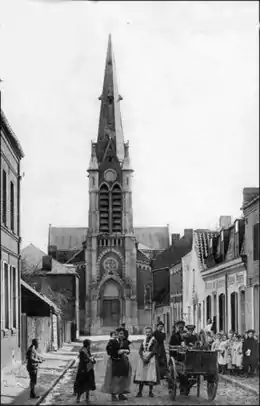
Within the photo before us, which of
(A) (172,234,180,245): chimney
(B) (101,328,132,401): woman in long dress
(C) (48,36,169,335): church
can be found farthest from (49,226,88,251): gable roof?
(B) (101,328,132,401): woman in long dress

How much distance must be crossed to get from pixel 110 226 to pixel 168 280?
1913 mm

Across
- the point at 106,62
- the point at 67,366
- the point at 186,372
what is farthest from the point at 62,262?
the point at 106,62

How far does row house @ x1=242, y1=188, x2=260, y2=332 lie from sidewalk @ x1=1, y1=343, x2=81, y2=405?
332 centimetres

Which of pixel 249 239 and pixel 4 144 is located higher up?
pixel 4 144

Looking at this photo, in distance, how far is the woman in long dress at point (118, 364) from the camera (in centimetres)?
1652

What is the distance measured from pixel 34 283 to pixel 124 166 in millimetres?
3923

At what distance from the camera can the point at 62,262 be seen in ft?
62.0

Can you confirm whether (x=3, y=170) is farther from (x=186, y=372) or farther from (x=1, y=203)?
(x=186, y=372)

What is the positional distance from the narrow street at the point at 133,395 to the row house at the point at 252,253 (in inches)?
47.9

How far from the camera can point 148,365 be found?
58.2ft

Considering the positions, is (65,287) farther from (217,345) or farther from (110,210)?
(217,345)

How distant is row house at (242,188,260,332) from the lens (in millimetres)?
15548

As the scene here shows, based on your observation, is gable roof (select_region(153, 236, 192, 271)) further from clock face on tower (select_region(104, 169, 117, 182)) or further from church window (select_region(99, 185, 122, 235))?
clock face on tower (select_region(104, 169, 117, 182))

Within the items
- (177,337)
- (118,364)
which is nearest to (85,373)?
(118,364)
